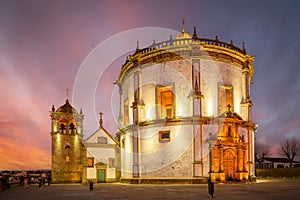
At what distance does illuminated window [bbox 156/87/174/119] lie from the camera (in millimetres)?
32222

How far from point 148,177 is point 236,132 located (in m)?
10.00

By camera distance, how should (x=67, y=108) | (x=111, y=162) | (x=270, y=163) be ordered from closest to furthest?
1. (x=111, y=162)
2. (x=67, y=108)
3. (x=270, y=163)

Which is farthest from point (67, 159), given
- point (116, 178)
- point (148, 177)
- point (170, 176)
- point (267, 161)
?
point (267, 161)

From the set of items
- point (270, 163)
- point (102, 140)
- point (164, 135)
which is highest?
point (164, 135)

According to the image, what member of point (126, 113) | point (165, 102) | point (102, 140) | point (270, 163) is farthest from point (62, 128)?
point (270, 163)

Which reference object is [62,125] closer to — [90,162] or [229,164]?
[90,162]

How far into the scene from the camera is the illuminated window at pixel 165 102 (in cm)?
3222

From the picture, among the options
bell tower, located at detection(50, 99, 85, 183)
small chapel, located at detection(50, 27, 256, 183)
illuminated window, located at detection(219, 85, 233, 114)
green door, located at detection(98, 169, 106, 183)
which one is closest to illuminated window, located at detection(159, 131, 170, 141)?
small chapel, located at detection(50, 27, 256, 183)

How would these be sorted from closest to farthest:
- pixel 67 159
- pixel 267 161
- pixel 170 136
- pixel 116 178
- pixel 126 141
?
1. pixel 170 136
2. pixel 126 141
3. pixel 116 178
4. pixel 67 159
5. pixel 267 161

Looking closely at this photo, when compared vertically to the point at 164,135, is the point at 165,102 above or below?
above

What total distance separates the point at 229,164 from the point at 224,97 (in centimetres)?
694

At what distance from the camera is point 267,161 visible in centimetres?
7956

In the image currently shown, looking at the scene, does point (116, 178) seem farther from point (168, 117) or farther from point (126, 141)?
point (168, 117)

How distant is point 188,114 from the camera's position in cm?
3031
